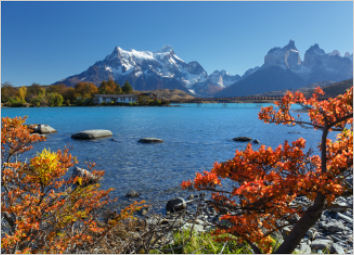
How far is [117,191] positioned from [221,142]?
9389mm

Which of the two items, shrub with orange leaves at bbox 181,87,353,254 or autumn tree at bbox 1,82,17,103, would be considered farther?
autumn tree at bbox 1,82,17,103

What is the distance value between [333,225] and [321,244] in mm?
970

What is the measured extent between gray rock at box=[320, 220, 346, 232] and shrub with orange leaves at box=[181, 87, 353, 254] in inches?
95.5

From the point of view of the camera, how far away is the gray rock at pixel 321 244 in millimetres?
3655

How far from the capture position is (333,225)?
4.40 metres

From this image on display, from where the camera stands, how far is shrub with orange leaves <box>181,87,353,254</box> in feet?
6.91

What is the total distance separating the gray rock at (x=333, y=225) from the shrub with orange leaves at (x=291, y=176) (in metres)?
2.42

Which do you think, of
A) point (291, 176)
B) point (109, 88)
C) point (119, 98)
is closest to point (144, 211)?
point (291, 176)

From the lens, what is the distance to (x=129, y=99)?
246ft

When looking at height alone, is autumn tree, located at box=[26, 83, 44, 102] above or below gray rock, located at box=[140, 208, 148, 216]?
above

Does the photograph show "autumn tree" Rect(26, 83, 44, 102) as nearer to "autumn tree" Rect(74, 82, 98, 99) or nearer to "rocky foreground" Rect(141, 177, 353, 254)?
"autumn tree" Rect(74, 82, 98, 99)

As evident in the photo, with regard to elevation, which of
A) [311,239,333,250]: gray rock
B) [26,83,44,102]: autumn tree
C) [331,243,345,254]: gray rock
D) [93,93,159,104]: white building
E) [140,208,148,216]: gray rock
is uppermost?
[26,83,44,102]: autumn tree

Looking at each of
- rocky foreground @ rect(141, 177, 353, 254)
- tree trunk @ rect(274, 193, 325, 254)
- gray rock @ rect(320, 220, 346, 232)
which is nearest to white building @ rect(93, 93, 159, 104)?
rocky foreground @ rect(141, 177, 353, 254)

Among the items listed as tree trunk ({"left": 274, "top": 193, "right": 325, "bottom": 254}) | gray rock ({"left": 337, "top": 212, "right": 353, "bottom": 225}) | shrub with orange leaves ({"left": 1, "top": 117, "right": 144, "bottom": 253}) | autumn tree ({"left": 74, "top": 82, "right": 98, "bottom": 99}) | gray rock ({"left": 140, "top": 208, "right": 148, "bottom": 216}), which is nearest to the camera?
tree trunk ({"left": 274, "top": 193, "right": 325, "bottom": 254})
